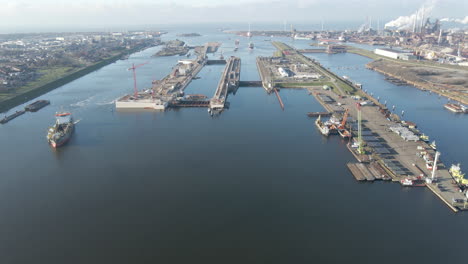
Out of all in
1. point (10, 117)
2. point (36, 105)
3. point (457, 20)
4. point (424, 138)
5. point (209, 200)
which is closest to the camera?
point (209, 200)

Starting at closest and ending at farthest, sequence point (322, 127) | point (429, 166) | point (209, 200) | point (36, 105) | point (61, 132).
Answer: point (209, 200) < point (429, 166) < point (61, 132) < point (322, 127) < point (36, 105)

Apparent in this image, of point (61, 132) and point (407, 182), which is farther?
point (61, 132)

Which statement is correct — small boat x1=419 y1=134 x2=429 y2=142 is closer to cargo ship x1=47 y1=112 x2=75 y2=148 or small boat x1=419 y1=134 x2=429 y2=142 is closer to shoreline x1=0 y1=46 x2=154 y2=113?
cargo ship x1=47 y1=112 x2=75 y2=148

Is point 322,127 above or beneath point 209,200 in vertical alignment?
above

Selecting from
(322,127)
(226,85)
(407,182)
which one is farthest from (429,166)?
(226,85)

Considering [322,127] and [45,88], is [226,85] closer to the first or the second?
[322,127]

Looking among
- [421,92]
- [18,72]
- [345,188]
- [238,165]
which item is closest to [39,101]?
[18,72]

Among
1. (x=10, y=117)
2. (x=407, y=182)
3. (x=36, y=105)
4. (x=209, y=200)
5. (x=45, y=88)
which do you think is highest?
(x=45, y=88)

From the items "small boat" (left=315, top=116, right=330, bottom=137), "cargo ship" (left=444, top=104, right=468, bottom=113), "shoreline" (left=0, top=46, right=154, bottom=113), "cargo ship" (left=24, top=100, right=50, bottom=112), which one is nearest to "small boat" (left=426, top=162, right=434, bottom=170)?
"small boat" (left=315, top=116, right=330, bottom=137)
